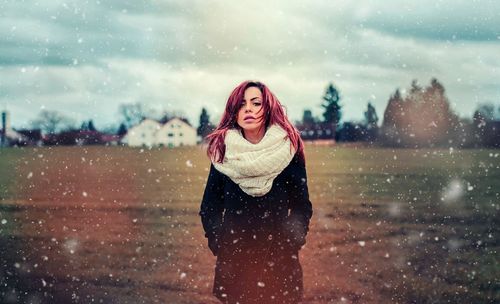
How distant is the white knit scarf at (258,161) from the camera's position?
328 cm

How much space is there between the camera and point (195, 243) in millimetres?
7188

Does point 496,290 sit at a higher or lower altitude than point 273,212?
lower

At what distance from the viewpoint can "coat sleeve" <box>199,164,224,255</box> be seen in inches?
131

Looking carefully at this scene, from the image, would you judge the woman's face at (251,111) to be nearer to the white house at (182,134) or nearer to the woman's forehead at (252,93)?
the woman's forehead at (252,93)

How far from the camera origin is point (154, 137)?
6.62 metres

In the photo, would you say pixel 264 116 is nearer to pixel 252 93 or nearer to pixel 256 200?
pixel 252 93

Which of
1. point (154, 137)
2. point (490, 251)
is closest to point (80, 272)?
point (154, 137)

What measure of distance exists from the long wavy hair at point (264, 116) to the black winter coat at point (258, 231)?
0.27 feet

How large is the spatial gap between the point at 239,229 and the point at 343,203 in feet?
24.9

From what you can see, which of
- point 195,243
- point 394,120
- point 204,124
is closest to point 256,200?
point 204,124

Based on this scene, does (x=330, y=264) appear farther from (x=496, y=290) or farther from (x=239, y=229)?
(x=239, y=229)

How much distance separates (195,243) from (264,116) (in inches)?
157

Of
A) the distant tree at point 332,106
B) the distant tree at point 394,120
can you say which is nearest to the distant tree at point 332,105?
the distant tree at point 332,106

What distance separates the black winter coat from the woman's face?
261mm
